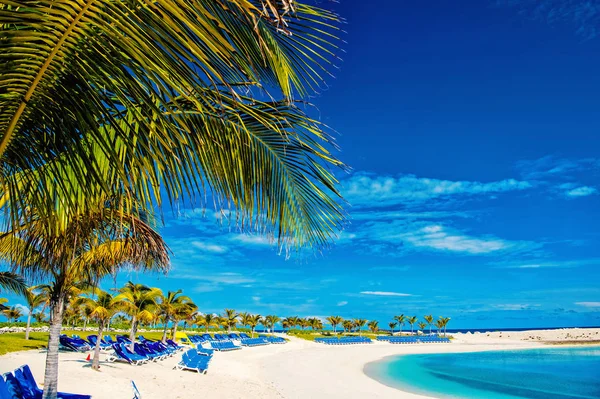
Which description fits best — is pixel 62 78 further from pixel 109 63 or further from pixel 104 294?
pixel 104 294

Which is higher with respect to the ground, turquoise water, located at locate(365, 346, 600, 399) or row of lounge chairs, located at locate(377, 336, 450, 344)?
row of lounge chairs, located at locate(377, 336, 450, 344)

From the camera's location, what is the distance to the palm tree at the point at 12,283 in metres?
10.6

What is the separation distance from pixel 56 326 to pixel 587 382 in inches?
1293

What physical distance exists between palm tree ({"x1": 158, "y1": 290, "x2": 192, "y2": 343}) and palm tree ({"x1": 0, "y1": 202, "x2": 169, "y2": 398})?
69.9ft

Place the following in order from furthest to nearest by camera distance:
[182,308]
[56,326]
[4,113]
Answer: [182,308] < [56,326] < [4,113]

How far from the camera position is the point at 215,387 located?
44.0 ft

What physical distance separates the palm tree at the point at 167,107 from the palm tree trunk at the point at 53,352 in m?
6.67

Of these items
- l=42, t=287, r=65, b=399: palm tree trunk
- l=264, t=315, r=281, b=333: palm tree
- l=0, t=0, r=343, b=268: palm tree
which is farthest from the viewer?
l=264, t=315, r=281, b=333: palm tree

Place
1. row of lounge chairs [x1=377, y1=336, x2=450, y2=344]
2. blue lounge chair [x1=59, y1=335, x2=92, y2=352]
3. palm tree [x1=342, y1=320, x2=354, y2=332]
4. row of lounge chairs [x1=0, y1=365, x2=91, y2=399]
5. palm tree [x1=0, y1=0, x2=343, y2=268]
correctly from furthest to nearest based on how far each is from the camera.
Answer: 1. palm tree [x1=342, y1=320, x2=354, y2=332]
2. row of lounge chairs [x1=377, y1=336, x2=450, y2=344]
3. blue lounge chair [x1=59, y1=335, x2=92, y2=352]
4. row of lounge chairs [x1=0, y1=365, x2=91, y2=399]
5. palm tree [x1=0, y1=0, x2=343, y2=268]

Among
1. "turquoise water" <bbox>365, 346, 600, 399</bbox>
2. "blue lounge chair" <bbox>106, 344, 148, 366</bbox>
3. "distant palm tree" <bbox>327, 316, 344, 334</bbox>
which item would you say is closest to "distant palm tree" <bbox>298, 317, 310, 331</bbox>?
"distant palm tree" <bbox>327, 316, 344, 334</bbox>

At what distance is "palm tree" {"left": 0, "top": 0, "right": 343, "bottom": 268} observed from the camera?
1218mm

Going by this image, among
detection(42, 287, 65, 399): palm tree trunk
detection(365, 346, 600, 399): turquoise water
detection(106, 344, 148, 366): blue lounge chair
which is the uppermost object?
detection(42, 287, 65, 399): palm tree trunk

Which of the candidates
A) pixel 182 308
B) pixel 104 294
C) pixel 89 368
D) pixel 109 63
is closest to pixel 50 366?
pixel 89 368

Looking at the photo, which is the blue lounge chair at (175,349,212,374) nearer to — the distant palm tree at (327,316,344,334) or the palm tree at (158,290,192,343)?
the palm tree at (158,290,192,343)
